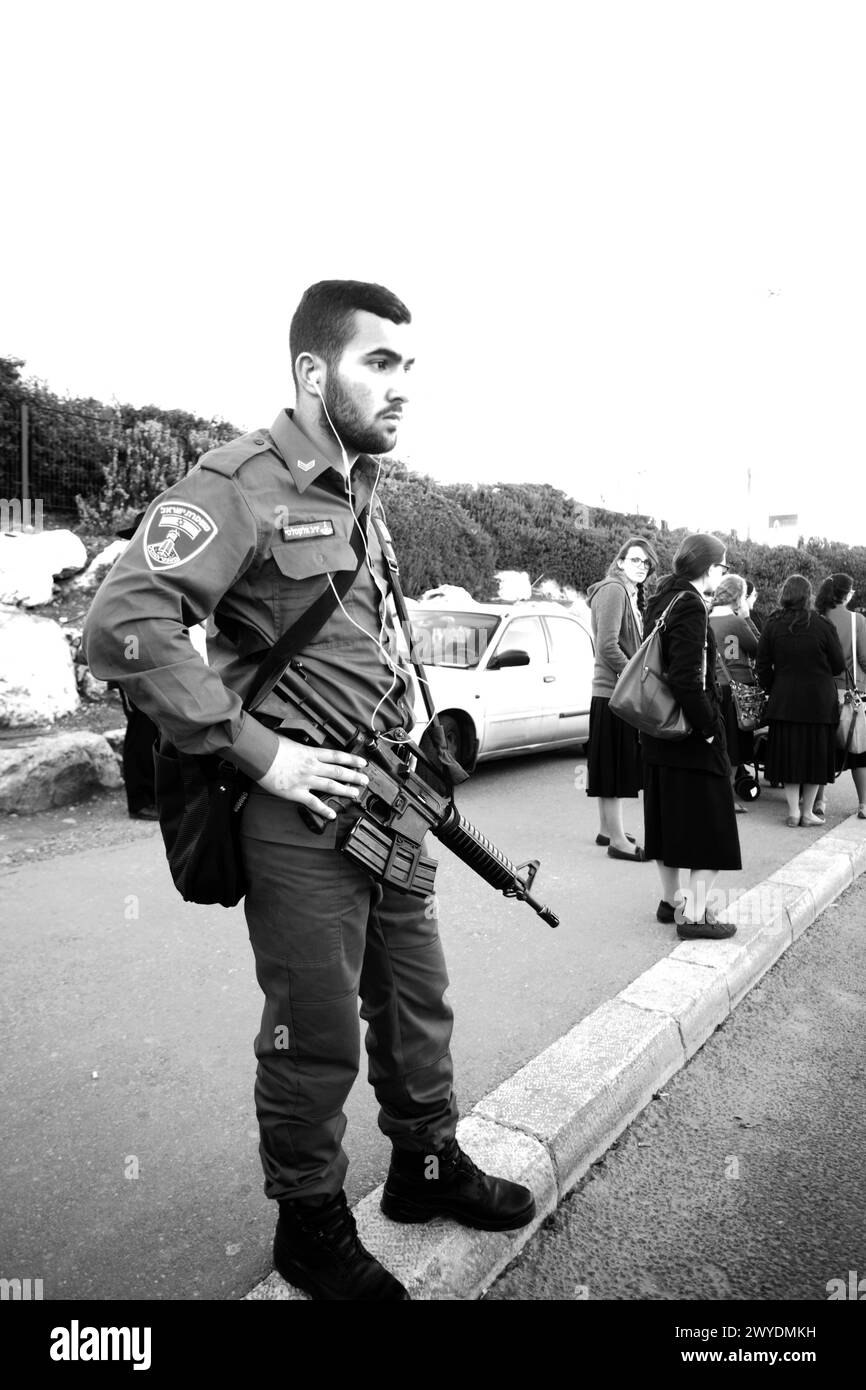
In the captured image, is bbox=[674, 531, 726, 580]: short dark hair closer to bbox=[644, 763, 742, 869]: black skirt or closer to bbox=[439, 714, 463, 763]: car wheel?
bbox=[644, 763, 742, 869]: black skirt

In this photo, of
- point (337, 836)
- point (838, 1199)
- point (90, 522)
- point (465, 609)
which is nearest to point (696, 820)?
point (838, 1199)

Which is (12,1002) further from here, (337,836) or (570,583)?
(570,583)

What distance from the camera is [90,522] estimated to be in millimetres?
11031

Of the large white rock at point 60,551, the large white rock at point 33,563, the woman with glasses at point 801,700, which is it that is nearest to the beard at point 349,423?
the woman with glasses at point 801,700

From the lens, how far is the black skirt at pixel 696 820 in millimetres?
4316

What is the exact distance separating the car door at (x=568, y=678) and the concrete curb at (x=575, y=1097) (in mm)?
4771

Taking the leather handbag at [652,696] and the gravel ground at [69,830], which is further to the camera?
the gravel ground at [69,830]

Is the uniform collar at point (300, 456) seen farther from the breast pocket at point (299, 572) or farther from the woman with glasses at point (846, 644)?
the woman with glasses at point (846, 644)

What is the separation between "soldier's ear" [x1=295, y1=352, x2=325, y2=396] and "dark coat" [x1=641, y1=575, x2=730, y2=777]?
103 inches

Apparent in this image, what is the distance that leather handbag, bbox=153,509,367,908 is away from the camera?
1.89m

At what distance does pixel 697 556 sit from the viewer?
14.3 feet

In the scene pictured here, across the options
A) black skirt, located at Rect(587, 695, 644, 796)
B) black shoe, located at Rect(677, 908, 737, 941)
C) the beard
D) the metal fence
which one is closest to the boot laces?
the beard

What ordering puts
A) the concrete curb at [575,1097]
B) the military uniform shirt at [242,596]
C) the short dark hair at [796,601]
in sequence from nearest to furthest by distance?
the military uniform shirt at [242,596], the concrete curb at [575,1097], the short dark hair at [796,601]

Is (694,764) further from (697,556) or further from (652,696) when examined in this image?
(697,556)
